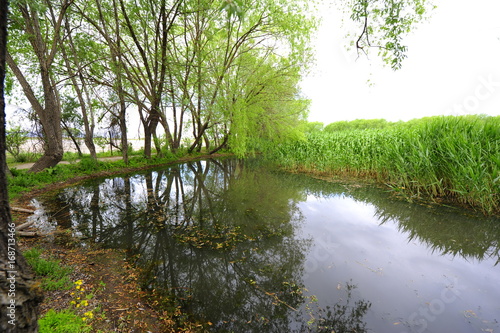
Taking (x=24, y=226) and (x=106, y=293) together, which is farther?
(x=24, y=226)

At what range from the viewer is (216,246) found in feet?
13.3

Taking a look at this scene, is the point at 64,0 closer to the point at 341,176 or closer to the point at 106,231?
the point at 106,231

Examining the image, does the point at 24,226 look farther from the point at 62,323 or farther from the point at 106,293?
the point at 62,323

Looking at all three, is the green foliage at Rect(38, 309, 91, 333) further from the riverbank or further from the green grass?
the green grass

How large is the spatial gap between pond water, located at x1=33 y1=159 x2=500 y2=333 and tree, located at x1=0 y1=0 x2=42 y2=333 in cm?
149

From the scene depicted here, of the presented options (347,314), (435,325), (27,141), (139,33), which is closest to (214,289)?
(347,314)

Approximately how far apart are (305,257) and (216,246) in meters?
1.67

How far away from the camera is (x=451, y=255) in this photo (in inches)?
150

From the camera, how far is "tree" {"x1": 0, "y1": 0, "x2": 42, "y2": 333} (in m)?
1.35

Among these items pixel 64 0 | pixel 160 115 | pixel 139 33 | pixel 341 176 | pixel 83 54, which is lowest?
pixel 341 176

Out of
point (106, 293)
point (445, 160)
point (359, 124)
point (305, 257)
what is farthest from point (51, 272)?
point (359, 124)

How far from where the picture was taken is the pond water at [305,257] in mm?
2512

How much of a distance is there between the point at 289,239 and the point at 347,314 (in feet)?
6.17

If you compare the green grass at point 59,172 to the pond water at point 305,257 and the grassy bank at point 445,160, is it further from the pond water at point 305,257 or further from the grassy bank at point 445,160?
the grassy bank at point 445,160
